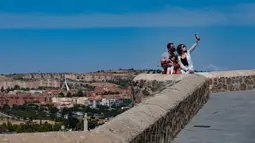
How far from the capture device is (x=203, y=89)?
11453 mm

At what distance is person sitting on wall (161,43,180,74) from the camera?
1262cm

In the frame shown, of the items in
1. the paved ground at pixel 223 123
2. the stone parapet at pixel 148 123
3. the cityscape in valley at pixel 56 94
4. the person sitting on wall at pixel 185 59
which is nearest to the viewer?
the stone parapet at pixel 148 123

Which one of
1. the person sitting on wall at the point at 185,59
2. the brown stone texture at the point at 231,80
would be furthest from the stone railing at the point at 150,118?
the brown stone texture at the point at 231,80

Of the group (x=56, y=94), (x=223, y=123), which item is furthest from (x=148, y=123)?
(x=56, y=94)

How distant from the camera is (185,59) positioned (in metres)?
13.0

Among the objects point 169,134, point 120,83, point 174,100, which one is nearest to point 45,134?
point 169,134

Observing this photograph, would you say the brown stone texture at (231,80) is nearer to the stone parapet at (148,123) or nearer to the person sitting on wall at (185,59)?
the person sitting on wall at (185,59)

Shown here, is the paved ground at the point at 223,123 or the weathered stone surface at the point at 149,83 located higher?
the weathered stone surface at the point at 149,83

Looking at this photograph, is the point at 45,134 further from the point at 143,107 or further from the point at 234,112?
the point at 234,112

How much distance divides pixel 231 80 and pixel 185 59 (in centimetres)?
271

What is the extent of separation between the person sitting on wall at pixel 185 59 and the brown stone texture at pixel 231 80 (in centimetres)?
156

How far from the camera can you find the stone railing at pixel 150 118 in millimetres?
4071

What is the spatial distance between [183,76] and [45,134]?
26.1ft

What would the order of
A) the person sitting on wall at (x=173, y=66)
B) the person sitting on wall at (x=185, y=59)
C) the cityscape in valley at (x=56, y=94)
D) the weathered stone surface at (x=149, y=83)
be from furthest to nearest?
the cityscape in valley at (x=56, y=94) → the person sitting on wall at (x=185, y=59) → the person sitting on wall at (x=173, y=66) → the weathered stone surface at (x=149, y=83)
